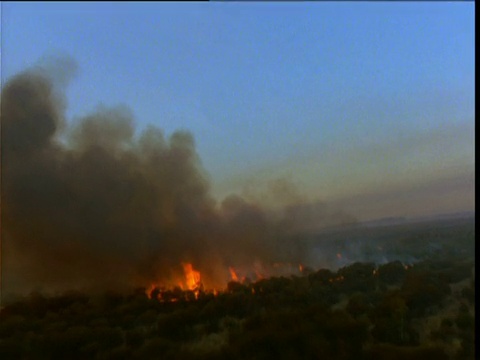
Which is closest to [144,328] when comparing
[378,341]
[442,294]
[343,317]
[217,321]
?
[217,321]

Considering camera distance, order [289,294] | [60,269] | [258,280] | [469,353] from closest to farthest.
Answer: [469,353], [289,294], [258,280], [60,269]

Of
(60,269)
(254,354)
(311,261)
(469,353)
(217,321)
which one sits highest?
(60,269)

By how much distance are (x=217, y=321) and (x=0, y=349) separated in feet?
11.0

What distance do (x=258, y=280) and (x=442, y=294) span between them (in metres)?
2.93

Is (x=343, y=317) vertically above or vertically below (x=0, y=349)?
Result: below

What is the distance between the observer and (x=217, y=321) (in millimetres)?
7145

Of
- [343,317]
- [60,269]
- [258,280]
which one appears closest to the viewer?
[343,317]

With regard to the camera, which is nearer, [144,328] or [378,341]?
[378,341]

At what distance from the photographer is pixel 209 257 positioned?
8.84 meters

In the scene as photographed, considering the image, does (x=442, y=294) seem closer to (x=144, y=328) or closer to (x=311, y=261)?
(x=311, y=261)

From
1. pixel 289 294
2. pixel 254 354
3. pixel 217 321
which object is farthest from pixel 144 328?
pixel 289 294

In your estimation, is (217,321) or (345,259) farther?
(345,259)

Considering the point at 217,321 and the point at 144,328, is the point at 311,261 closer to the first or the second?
the point at 217,321

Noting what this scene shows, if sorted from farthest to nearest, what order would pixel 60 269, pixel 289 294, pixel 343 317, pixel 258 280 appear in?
pixel 60 269 < pixel 258 280 < pixel 289 294 < pixel 343 317
